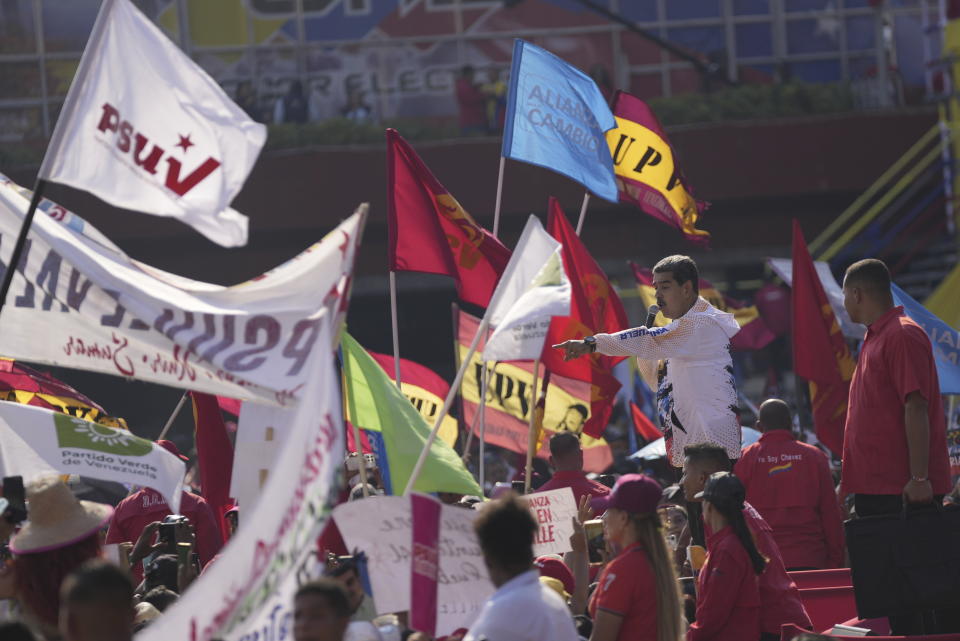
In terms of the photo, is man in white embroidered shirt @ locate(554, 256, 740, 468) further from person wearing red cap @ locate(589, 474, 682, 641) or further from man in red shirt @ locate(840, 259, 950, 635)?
person wearing red cap @ locate(589, 474, 682, 641)

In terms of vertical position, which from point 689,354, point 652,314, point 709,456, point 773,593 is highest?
point 652,314

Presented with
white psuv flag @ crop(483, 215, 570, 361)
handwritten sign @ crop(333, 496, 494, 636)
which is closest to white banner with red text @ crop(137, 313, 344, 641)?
handwritten sign @ crop(333, 496, 494, 636)

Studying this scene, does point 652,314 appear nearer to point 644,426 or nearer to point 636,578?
point 636,578

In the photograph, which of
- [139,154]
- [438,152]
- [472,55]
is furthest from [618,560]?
[472,55]

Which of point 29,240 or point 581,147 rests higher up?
point 581,147

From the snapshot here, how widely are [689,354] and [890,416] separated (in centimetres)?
136

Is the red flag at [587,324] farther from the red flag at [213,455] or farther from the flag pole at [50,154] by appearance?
the flag pole at [50,154]

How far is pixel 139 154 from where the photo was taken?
239 inches

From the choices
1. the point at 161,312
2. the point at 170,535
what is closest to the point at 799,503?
the point at 170,535

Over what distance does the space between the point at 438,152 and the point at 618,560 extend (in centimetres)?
1721

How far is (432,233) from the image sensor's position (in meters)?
9.35

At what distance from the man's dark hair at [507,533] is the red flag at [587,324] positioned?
Answer: 4.55 meters

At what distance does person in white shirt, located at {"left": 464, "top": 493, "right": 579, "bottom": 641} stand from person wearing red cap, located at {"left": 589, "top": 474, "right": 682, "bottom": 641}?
0.78 metres

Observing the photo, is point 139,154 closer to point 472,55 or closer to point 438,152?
point 438,152
